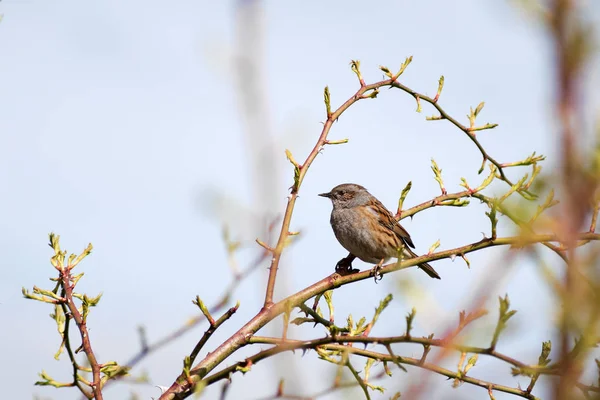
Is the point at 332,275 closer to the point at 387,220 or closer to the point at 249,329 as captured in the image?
the point at 249,329

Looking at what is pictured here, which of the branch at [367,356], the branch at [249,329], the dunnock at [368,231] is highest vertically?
the dunnock at [368,231]

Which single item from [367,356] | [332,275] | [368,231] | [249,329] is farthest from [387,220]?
[367,356]

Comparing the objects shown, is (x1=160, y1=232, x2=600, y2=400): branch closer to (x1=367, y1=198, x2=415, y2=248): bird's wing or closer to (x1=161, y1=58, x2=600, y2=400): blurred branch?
(x1=161, y1=58, x2=600, y2=400): blurred branch

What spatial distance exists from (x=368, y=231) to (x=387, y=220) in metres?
0.47

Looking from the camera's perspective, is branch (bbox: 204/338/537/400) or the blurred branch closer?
branch (bbox: 204/338/537/400)

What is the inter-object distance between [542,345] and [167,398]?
1642 millimetres

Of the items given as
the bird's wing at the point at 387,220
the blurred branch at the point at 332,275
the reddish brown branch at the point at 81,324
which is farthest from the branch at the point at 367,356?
the bird's wing at the point at 387,220

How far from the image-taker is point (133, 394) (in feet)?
8.42

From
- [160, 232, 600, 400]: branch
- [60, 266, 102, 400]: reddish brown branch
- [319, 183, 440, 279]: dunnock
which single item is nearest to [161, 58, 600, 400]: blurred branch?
[160, 232, 600, 400]: branch

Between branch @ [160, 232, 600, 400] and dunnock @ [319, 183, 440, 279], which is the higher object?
dunnock @ [319, 183, 440, 279]

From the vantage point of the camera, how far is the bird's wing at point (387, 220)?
29.3ft

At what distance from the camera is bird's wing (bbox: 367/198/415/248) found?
352 inches

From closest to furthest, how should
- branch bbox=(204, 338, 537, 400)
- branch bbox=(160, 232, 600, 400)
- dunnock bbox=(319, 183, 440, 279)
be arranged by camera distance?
branch bbox=(204, 338, 537, 400) < branch bbox=(160, 232, 600, 400) < dunnock bbox=(319, 183, 440, 279)

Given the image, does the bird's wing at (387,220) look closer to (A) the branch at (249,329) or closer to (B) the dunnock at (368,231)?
(B) the dunnock at (368,231)
